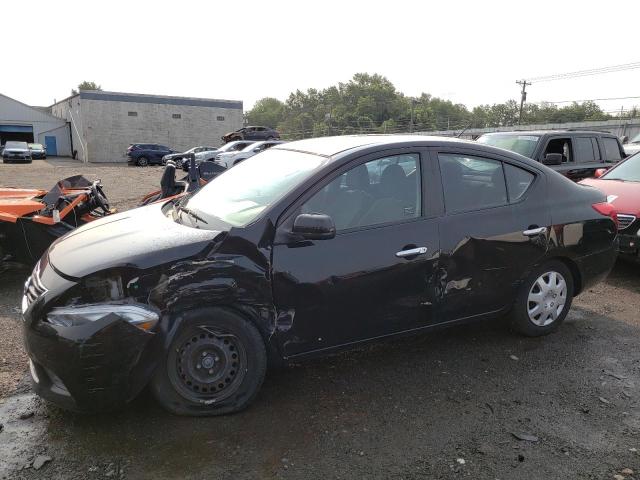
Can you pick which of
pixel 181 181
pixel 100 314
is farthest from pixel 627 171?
pixel 100 314

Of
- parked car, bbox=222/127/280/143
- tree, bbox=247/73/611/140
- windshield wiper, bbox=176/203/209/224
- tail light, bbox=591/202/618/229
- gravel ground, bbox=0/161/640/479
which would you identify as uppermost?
tree, bbox=247/73/611/140

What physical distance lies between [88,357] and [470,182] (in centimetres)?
284

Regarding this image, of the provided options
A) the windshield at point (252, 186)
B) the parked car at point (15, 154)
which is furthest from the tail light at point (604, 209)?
the parked car at point (15, 154)

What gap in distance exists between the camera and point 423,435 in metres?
2.96

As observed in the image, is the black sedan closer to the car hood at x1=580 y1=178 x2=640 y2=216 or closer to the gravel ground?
the gravel ground

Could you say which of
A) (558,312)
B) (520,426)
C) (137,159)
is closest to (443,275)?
(520,426)

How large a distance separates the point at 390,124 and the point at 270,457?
73.5 meters

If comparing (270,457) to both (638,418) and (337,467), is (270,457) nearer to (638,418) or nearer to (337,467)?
(337,467)

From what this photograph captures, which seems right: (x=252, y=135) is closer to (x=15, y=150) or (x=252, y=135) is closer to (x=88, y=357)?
(x=15, y=150)

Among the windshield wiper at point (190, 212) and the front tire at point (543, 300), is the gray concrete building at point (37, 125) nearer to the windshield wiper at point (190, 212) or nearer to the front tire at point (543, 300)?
the windshield wiper at point (190, 212)

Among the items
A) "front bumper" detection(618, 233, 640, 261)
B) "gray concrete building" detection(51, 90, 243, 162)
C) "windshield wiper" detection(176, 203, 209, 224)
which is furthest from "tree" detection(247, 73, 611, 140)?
"windshield wiper" detection(176, 203, 209, 224)

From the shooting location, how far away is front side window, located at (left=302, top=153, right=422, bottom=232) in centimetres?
333

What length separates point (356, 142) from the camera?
3721 millimetres

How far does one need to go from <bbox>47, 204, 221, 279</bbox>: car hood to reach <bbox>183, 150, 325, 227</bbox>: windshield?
0.89 feet
